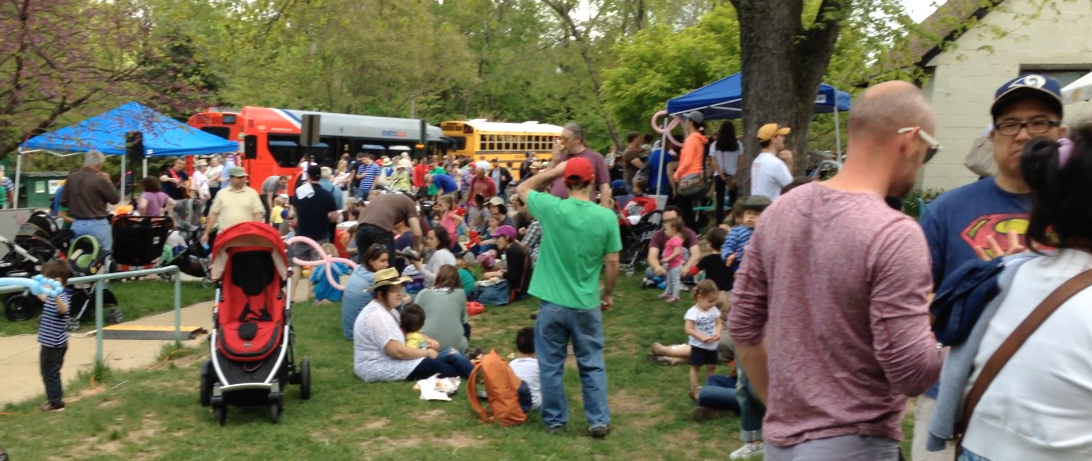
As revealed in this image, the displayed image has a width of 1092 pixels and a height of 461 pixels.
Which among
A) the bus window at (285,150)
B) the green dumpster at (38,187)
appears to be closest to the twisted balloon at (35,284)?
the green dumpster at (38,187)

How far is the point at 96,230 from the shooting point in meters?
13.5

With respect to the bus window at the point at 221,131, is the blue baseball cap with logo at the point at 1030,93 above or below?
below

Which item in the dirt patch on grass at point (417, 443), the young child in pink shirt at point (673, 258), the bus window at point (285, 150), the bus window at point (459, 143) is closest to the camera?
the dirt patch on grass at point (417, 443)

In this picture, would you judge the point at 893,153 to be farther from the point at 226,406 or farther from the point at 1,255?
the point at 1,255

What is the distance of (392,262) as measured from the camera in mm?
11766

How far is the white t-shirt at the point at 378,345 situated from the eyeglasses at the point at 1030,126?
21.4 ft

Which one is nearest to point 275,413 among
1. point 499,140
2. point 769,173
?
point 769,173

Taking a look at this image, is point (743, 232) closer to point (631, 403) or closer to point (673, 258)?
point (631, 403)

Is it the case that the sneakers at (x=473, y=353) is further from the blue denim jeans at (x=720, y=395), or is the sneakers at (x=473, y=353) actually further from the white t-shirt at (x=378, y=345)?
the blue denim jeans at (x=720, y=395)

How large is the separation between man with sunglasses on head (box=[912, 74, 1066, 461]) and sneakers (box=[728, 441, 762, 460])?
127 inches

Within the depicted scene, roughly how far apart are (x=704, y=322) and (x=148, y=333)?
6646 mm

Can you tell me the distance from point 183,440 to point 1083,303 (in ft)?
21.7

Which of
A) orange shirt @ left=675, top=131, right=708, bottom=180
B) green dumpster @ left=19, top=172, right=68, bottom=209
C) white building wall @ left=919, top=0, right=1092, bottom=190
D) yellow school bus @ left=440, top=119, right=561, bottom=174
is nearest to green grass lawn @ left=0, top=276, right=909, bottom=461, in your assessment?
orange shirt @ left=675, top=131, right=708, bottom=180

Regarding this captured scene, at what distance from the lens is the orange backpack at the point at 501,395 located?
7.76m
